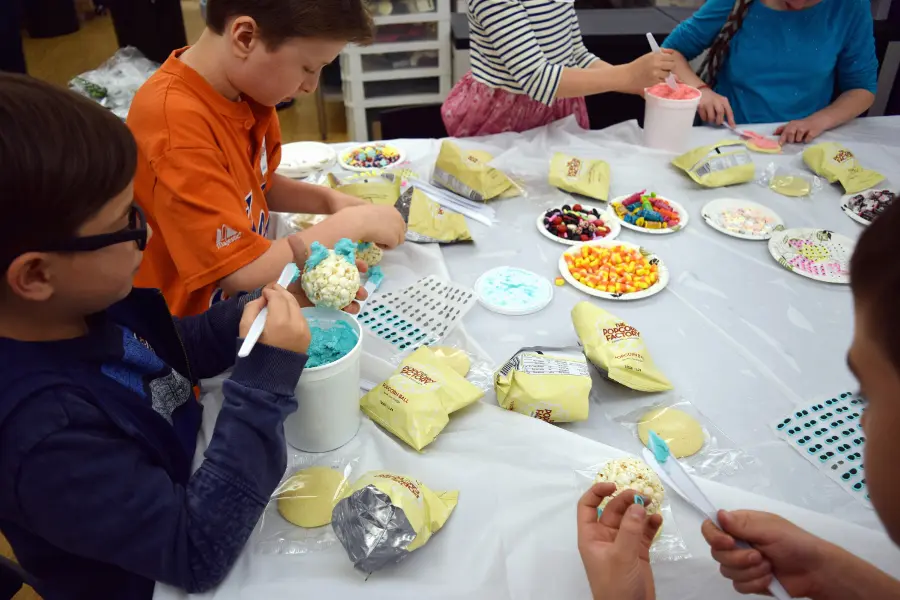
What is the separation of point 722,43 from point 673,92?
463 millimetres

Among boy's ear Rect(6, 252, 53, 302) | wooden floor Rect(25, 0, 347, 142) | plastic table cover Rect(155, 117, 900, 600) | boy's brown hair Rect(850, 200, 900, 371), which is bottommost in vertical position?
wooden floor Rect(25, 0, 347, 142)

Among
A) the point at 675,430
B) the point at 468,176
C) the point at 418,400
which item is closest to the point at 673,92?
the point at 468,176

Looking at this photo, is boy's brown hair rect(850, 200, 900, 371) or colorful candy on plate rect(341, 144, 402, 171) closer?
boy's brown hair rect(850, 200, 900, 371)

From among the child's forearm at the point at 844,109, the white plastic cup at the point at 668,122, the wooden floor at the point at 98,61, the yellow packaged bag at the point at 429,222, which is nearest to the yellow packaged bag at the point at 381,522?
the yellow packaged bag at the point at 429,222

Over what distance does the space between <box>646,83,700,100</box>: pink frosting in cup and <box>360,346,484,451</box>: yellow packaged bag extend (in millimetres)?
1063

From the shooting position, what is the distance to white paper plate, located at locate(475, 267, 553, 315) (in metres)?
1.10

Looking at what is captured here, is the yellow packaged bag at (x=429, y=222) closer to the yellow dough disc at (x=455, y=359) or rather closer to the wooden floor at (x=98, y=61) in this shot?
the yellow dough disc at (x=455, y=359)

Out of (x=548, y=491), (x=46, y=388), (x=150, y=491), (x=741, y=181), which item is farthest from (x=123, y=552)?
(x=741, y=181)

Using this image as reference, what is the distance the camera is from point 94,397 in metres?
0.63

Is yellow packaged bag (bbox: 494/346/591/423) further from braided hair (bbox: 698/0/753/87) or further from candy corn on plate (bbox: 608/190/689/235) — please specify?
braided hair (bbox: 698/0/753/87)

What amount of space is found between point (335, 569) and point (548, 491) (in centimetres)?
26

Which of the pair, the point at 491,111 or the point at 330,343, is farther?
the point at 491,111

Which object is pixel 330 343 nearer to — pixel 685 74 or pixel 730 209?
pixel 730 209

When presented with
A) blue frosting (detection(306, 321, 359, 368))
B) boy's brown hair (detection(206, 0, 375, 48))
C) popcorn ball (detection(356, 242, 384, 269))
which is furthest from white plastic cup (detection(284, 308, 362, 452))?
boy's brown hair (detection(206, 0, 375, 48))
